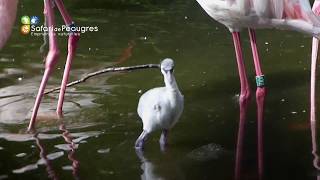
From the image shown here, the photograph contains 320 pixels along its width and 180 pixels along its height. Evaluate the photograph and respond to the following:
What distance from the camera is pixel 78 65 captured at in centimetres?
573

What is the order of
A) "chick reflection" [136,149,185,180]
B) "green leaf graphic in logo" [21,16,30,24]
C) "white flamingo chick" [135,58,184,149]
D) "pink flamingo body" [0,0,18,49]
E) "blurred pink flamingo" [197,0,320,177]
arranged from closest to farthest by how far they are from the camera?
"chick reflection" [136,149,185,180] < "white flamingo chick" [135,58,184,149] < "blurred pink flamingo" [197,0,320,177] < "pink flamingo body" [0,0,18,49] < "green leaf graphic in logo" [21,16,30,24]

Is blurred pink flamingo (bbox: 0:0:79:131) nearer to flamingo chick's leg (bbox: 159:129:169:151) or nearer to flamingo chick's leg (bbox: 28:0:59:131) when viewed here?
flamingo chick's leg (bbox: 28:0:59:131)

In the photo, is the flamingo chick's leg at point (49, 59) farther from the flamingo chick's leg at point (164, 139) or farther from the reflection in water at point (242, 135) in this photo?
the reflection in water at point (242, 135)

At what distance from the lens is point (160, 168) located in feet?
11.7

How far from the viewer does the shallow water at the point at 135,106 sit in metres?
3.61

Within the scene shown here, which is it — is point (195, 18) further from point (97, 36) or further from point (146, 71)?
point (146, 71)

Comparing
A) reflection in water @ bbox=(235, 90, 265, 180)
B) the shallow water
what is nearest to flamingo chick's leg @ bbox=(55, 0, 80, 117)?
the shallow water

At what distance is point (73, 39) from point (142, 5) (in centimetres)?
339

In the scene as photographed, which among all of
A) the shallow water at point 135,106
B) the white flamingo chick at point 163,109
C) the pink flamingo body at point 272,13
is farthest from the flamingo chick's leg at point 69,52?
the pink flamingo body at point 272,13

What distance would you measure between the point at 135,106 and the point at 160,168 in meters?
1.17

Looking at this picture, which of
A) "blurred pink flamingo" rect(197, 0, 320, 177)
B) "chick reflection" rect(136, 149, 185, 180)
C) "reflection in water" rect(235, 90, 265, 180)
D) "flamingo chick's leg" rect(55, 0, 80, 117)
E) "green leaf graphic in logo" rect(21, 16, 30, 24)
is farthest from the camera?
"green leaf graphic in logo" rect(21, 16, 30, 24)

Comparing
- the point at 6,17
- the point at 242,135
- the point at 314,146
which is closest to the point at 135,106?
the point at 242,135

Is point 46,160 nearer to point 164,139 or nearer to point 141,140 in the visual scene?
point 141,140

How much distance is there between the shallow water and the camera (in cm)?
361
